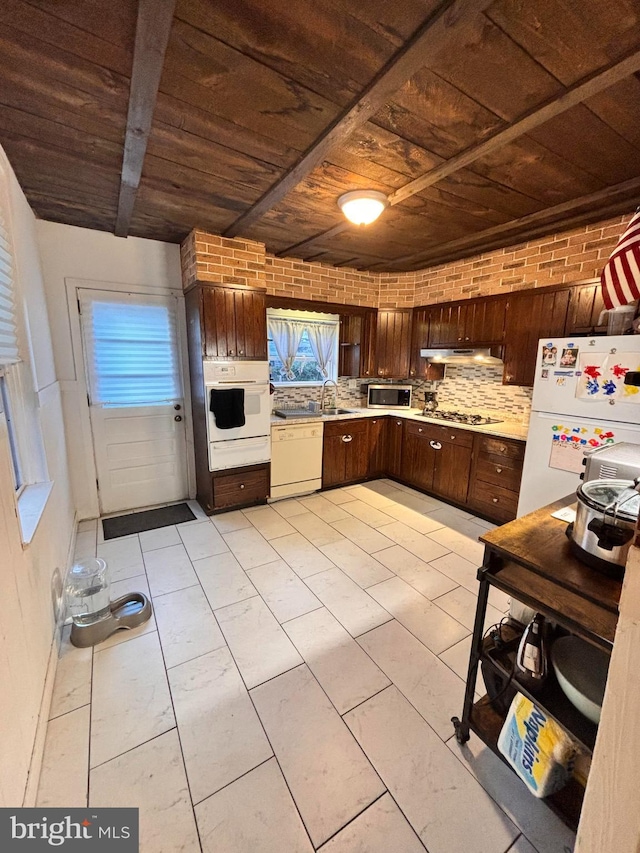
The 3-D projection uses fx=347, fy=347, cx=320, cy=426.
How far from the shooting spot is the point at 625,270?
4.77 ft

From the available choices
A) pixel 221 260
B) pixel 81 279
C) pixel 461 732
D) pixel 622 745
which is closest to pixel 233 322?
pixel 221 260

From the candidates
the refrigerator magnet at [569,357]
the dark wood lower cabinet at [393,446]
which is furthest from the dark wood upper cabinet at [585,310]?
the dark wood lower cabinet at [393,446]

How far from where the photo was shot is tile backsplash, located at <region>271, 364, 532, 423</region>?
3.52 meters

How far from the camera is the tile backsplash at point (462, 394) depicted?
11.5ft

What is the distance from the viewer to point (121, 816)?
A: 1136mm

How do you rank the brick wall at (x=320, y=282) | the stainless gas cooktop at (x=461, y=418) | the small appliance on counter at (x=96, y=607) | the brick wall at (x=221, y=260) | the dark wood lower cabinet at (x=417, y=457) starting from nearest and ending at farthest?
1. the small appliance on counter at (x=96, y=607)
2. the brick wall at (x=221, y=260)
3. the stainless gas cooktop at (x=461, y=418)
4. the brick wall at (x=320, y=282)
5. the dark wood lower cabinet at (x=417, y=457)

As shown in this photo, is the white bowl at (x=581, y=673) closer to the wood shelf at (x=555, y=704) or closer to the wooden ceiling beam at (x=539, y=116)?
the wood shelf at (x=555, y=704)

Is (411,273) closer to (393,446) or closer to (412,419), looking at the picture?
(412,419)

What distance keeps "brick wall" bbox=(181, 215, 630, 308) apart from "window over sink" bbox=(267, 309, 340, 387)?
255 mm

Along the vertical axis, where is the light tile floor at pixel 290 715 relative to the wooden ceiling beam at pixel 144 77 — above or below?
below

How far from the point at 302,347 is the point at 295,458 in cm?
135

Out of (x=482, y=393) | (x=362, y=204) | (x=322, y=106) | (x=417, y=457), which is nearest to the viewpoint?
(x=322, y=106)

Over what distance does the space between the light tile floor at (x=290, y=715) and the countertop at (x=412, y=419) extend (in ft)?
3.73

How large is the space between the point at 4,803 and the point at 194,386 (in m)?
2.80
